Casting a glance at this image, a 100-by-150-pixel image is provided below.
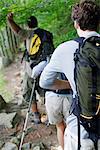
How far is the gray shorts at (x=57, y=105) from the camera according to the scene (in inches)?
147

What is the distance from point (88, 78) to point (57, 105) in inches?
60.5

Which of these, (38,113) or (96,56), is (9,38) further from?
(96,56)

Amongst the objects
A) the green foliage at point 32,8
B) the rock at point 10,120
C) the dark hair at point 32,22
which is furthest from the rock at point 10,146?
the green foliage at point 32,8

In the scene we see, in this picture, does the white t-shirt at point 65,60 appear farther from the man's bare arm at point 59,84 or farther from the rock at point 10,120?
the rock at point 10,120

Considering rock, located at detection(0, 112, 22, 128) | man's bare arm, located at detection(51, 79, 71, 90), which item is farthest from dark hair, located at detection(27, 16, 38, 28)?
man's bare arm, located at detection(51, 79, 71, 90)

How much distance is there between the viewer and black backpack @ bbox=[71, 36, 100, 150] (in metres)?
2.28

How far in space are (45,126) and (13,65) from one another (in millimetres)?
8996

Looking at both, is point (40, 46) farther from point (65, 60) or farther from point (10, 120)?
point (65, 60)

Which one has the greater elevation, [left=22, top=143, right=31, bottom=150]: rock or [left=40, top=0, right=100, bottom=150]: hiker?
[left=40, top=0, right=100, bottom=150]: hiker

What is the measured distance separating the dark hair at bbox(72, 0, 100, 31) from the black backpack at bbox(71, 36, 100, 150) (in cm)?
11

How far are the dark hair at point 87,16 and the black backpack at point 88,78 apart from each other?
115 millimetres

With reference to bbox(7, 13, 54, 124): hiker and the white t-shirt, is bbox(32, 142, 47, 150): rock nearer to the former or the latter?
bbox(7, 13, 54, 124): hiker

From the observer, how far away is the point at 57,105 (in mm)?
3781

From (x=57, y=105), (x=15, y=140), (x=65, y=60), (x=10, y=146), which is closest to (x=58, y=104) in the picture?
(x=57, y=105)
